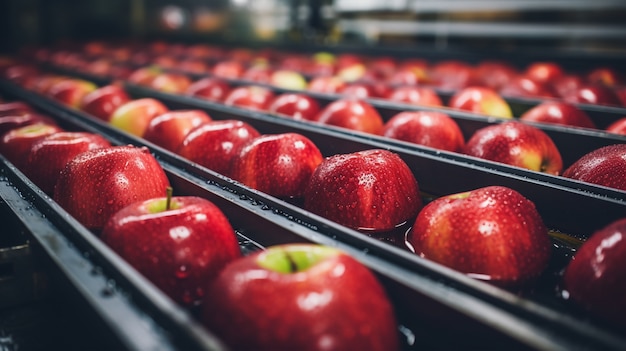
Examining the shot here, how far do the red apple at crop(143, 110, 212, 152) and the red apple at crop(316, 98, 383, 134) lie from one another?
0.55 m

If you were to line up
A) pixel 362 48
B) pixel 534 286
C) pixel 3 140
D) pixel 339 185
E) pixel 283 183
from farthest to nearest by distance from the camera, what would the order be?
1. pixel 362 48
2. pixel 3 140
3. pixel 283 183
4. pixel 339 185
5. pixel 534 286

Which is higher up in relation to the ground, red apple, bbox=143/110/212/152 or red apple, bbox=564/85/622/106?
red apple, bbox=564/85/622/106

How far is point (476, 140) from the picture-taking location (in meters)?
1.69

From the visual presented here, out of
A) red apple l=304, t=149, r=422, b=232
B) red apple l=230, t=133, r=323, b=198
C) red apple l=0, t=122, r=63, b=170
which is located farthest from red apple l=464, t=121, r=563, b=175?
red apple l=0, t=122, r=63, b=170

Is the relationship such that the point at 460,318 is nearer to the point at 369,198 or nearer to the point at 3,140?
the point at 369,198

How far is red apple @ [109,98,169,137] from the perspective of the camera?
2340 millimetres

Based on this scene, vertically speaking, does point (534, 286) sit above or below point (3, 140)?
below

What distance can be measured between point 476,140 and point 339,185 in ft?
2.06

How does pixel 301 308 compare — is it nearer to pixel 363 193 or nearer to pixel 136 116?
pixel 363 193

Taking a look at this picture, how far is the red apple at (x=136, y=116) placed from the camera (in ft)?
7.68

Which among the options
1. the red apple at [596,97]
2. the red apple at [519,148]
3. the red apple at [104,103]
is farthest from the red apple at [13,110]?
the red apple at [596,97]

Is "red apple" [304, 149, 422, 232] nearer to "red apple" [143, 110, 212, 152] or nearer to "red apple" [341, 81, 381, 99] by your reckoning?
"red apple" [143, 110, 212, 152]

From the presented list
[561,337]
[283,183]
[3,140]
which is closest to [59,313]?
[283,183]

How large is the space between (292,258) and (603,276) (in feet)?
1.72
